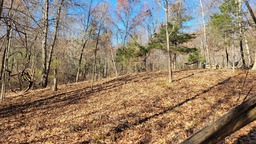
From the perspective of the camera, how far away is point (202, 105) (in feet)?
27.1

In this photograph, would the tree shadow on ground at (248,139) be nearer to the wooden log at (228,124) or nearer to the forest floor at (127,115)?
the forest floor at (127,115)

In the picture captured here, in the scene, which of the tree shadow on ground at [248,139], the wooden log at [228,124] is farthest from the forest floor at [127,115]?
the wooden log at [228,124]

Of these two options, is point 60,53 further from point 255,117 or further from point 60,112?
point 255,117

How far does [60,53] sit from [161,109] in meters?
15.3

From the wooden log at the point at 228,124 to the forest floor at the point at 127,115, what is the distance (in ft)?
11.1

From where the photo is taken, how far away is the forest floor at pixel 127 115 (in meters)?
6.20

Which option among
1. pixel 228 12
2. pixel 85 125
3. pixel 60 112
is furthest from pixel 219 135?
pixel 228 12

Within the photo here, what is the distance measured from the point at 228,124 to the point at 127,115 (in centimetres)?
667

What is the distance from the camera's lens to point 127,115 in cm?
785

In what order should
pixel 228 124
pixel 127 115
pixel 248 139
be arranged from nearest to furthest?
pixel 228 124
pixel 248 139
pixel 127 115

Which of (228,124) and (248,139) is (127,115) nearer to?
(248,139)

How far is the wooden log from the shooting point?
1328mm

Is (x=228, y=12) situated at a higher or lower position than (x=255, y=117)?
higher

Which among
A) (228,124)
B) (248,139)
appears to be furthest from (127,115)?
(228,124)
